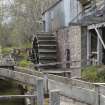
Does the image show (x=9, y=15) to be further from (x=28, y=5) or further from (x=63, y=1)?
(x=63, y=1)

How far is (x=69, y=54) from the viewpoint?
55.4 feet

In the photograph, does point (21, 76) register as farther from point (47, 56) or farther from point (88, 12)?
point (47, 56)

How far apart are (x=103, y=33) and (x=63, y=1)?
14.3ft

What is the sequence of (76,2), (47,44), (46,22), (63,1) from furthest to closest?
(46,22)
(47,44)
(63,1)
(76,2)

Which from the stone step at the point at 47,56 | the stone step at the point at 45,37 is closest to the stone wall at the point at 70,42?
the stone step at the point at 47,56

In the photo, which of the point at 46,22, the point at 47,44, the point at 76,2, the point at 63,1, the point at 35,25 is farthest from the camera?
the point at 35,25

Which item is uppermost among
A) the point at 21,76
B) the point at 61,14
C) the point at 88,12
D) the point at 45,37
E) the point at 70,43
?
the point at 61,14

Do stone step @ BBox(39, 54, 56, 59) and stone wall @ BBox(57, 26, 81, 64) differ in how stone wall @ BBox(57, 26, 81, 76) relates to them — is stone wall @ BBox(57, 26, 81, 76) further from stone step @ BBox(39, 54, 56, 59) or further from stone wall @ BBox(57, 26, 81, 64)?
stone step @ BBox(39, 54, 56, 59)

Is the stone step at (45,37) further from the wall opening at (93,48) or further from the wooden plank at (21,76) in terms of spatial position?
the wooden plank at (21,76)

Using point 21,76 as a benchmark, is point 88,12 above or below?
above

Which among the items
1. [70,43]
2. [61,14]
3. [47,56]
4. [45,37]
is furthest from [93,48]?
[45,37]

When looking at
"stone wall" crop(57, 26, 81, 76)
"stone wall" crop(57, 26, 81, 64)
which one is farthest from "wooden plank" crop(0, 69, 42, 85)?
"stone wall" crop(57, 26, 81, 64)

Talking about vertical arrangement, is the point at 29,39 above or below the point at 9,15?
below

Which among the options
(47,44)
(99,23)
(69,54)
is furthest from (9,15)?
(99,23)
